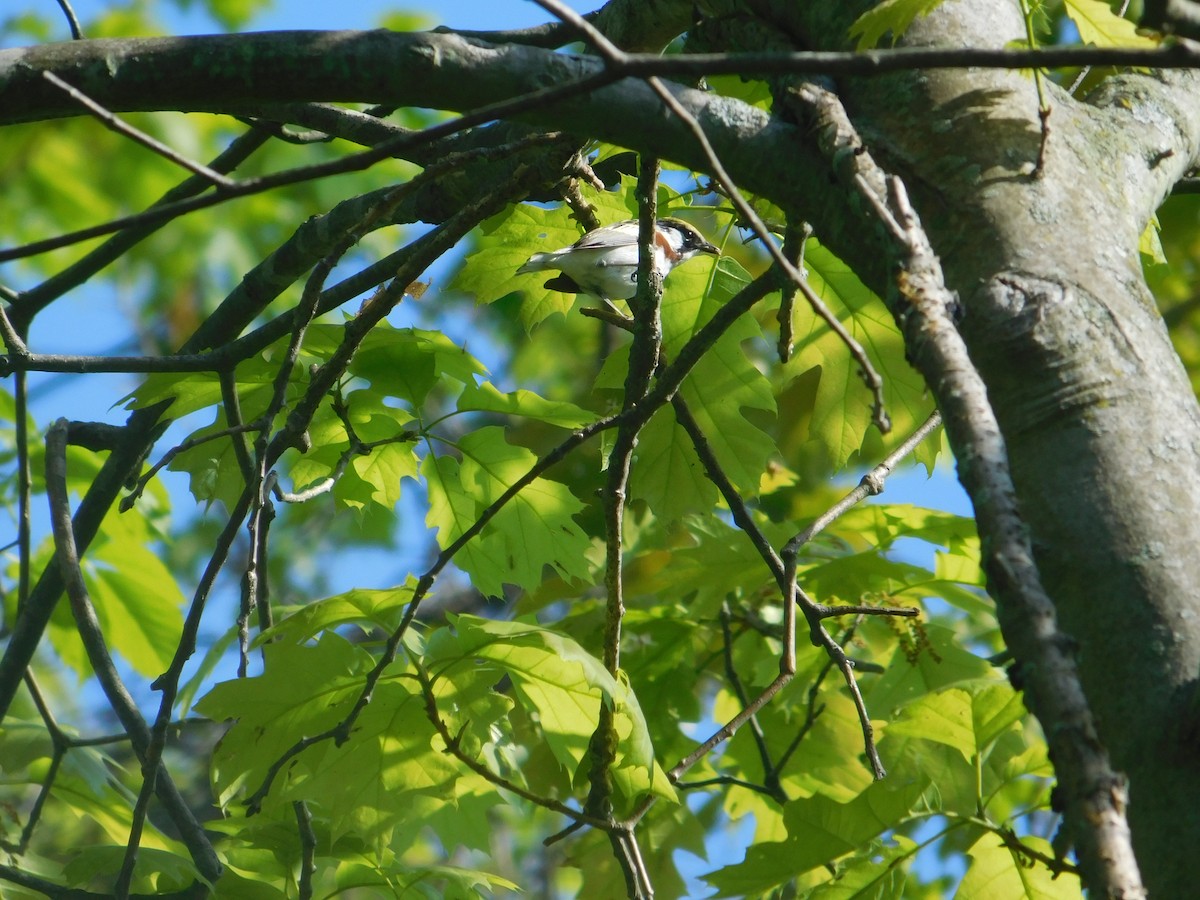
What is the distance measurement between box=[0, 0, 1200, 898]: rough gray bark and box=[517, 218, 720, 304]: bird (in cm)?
135

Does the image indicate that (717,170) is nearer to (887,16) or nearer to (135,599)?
(887,16)

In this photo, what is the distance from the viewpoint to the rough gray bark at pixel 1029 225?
929mm

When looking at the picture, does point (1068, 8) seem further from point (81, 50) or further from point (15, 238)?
point (15, 238)

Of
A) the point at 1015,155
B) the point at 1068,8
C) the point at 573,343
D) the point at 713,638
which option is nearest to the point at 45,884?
the point at 713,638

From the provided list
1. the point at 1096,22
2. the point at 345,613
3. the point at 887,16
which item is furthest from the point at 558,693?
the point at 1096,22

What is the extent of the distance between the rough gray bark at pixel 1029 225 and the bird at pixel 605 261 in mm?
1348

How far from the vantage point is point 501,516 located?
7.70 feet

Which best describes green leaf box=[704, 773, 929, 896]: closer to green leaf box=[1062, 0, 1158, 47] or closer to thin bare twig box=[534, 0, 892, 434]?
thin bare twig box=[534, 0, 892, 434]

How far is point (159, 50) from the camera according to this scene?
4.32ft

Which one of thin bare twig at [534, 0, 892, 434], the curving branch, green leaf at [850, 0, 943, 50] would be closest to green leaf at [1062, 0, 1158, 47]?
green leaf at [850, 0, 943, 50]

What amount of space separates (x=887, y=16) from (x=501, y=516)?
1.37 m

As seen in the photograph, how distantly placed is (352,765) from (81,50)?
1.21m

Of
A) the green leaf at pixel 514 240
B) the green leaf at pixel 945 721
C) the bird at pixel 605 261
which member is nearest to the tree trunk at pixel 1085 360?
the green leaf at pixel 945 721

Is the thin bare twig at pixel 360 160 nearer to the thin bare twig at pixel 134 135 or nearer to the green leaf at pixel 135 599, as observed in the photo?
the thin bare twig at pixel 134 135
